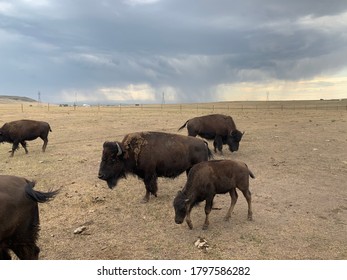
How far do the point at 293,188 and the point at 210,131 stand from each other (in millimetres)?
6208

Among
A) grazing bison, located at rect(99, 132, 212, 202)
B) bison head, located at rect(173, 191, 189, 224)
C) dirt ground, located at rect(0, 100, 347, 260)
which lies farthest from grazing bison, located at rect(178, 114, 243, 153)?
bison head, located at rect(173, 191, 189, 224)

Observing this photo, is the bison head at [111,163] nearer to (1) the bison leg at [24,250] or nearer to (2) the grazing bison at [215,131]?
(1) the bison leg at [24,250]

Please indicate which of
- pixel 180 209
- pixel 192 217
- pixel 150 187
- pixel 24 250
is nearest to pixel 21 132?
pixel 150 187

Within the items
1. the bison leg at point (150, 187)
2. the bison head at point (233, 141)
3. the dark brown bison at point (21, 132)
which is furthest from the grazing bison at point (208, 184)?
the dark brown bison at point (21, 132)

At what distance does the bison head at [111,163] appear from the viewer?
8516 mm

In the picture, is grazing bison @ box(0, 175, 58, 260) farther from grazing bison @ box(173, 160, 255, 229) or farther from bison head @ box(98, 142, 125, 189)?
bison head @ box(98, 142, 125, 189)

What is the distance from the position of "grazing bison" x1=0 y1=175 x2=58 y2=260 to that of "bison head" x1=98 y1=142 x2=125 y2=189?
360 cm

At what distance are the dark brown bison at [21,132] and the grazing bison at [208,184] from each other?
37.2 ft

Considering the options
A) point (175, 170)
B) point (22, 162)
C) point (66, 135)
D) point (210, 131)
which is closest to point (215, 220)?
point (175, 170)

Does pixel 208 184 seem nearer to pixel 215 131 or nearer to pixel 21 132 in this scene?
pixel 215 131

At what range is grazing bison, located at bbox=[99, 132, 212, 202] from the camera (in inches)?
339

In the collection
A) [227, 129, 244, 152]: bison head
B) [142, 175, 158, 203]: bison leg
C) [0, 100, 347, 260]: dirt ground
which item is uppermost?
[227, 129, 244, 152]: bison head

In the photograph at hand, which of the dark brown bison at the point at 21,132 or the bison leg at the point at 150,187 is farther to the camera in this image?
the dark brown bison at the point at 21,132

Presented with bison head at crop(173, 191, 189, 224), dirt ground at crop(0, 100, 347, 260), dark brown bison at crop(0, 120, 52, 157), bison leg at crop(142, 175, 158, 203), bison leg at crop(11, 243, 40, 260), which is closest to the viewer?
bison leg at crop(11, 243, 40, 260)
